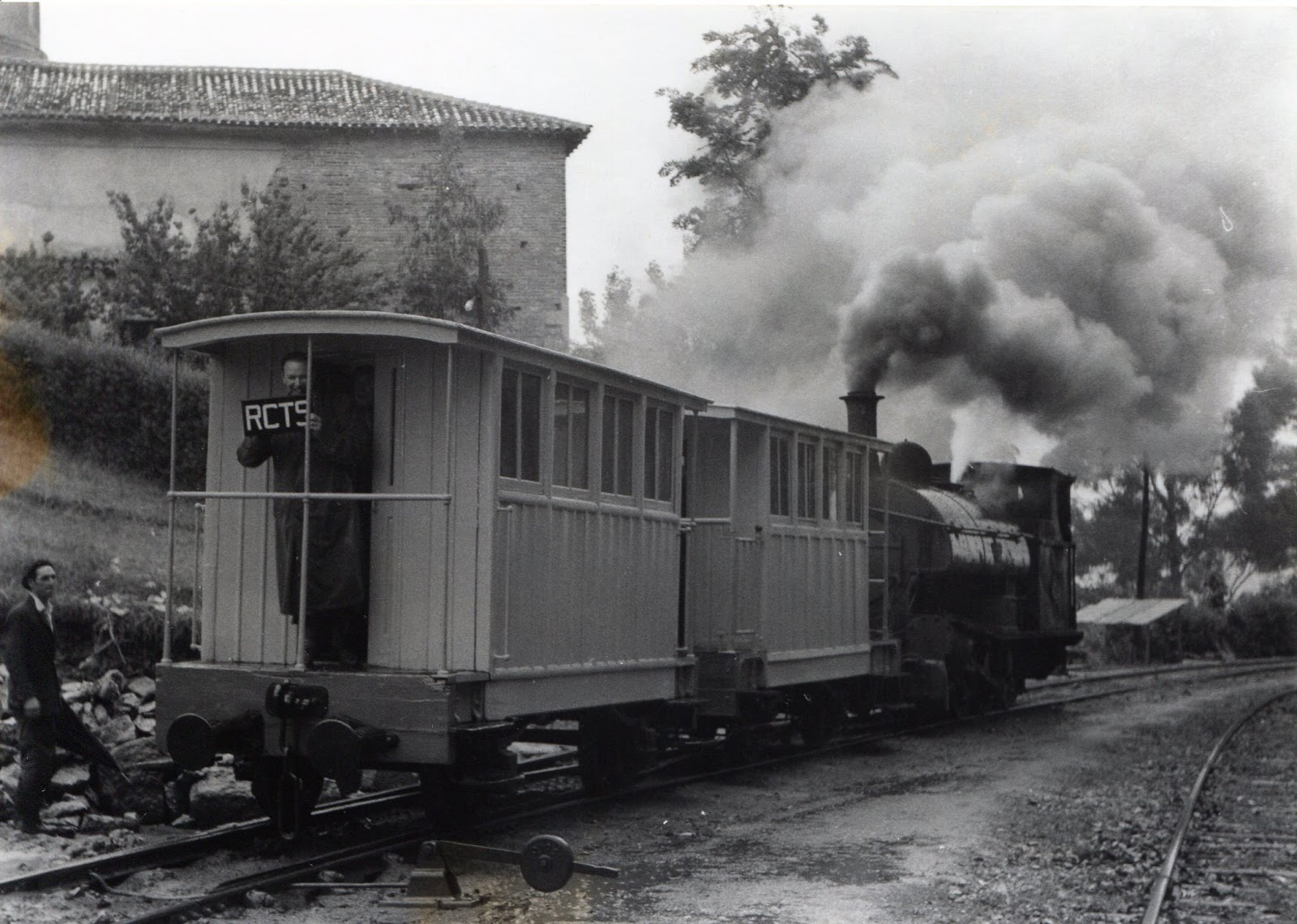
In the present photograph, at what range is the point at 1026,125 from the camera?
1933 cm

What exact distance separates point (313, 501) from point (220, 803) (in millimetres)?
2358

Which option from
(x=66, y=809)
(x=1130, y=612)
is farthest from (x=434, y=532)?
(x=1130, y=612)

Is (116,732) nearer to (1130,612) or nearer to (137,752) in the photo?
(137,752)

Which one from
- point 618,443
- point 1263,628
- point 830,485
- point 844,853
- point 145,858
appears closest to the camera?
point 145,858

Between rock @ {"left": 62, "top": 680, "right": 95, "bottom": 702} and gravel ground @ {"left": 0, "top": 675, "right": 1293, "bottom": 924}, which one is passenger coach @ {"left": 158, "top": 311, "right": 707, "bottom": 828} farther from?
rock @ {"left": 62, "top": 680, "right": 95, "bottom": 702}

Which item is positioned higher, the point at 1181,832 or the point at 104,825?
the point at 104,825

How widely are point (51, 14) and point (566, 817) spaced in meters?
8.06

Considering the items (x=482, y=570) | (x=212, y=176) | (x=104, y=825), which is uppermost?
(x=212, y=176)

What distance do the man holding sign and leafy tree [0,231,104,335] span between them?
1256cm

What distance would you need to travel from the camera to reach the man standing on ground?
879 centimetres

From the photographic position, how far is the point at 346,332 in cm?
839

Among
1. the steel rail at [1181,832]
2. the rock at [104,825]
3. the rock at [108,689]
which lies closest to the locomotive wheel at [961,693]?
the steel rail at [1181,832]

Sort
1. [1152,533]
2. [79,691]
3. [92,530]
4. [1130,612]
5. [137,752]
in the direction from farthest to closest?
[1152,533] → [1130,612] → [92,530] → [79,691] → [137,752]

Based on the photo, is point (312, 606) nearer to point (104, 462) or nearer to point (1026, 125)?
point (104, 462)
